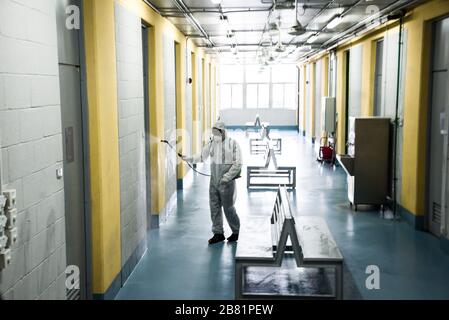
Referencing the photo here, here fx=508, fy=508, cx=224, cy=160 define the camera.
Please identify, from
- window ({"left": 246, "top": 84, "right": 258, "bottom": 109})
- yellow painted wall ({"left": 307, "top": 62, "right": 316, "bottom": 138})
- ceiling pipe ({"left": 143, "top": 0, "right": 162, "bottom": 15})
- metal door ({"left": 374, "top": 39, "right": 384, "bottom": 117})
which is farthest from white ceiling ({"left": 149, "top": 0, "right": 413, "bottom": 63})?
window ({"left": 246, "top": 84, "right": 258, "bottom": 109})

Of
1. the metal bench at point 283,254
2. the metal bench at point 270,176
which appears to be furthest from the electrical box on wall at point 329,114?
the metal bench at point 283,254

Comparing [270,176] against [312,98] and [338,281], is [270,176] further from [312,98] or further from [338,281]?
[312,98]

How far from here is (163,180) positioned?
320 inches

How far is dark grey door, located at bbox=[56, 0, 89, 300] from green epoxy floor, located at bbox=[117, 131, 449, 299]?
784 millimetres

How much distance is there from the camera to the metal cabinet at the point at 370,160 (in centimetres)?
866

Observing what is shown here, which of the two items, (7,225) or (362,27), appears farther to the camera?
(362,27)

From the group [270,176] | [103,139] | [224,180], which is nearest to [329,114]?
[270,176]

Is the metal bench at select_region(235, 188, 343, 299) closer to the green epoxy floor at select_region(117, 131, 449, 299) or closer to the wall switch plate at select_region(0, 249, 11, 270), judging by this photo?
the green epoxy floor at select_region(117, 131, 449, 299)

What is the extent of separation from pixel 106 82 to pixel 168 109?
4048mm

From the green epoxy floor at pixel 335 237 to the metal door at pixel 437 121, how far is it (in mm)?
392

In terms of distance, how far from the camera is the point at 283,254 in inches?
185

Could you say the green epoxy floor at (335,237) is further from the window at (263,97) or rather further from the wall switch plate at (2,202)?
the window at (263,97)

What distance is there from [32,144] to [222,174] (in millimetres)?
3719

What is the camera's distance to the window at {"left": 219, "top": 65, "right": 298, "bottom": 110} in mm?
25969
